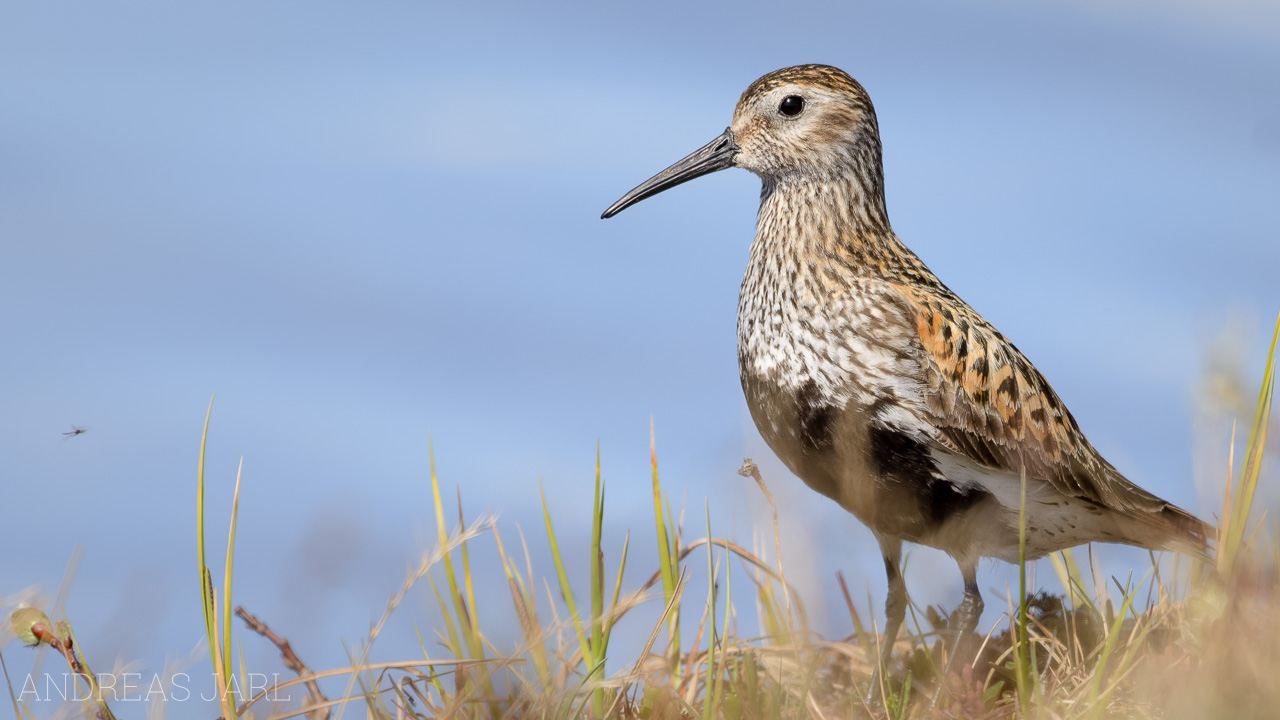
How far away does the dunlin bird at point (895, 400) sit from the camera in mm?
5473

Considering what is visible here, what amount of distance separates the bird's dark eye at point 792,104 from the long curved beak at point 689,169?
421mm

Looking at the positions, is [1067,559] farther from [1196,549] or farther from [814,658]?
[814,658]

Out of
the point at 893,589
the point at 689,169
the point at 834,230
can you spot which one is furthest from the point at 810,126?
the point at 893,589

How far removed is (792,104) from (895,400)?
214cm

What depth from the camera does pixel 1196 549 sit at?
5875 mm

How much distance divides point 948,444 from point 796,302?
1.06 metres

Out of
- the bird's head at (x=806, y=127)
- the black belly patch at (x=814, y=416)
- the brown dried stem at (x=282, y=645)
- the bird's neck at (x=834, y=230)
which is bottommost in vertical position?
the brown dried stem at (x=282, y=645)

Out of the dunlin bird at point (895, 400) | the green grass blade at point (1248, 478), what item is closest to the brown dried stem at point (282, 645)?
the dunlin bird at point (895, 400)

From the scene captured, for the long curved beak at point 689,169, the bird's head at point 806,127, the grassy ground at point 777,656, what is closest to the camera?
the grassy ground at point 777,656

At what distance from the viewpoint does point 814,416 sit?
17.9 feet

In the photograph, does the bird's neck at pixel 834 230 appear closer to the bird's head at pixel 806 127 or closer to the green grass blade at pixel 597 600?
the bird's head at pixel 806 127

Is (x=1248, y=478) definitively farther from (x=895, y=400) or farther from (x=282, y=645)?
(x=282, y=645)

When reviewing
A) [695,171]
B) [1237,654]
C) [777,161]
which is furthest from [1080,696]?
[695,171]

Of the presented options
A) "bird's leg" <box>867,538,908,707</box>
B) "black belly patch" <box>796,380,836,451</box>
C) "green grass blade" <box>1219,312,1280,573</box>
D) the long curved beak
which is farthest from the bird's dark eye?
"green grass blade" <box>1219,312,1280,573</box>
